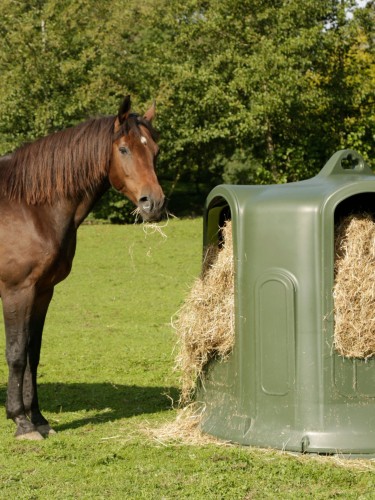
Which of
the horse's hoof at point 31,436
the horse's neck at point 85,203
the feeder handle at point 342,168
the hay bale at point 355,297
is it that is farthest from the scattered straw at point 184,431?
the feeder handle at point 342,168

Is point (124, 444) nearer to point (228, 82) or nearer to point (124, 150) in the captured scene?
point (124, 150)

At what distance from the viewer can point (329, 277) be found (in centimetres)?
531

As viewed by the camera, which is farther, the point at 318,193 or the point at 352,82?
the point at 352,82

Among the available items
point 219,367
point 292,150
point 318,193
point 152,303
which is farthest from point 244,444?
point 292,150

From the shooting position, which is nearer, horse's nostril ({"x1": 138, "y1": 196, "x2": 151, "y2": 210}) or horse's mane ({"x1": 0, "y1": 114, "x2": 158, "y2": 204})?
horse's nostril ({"x1": 138, "y1": 196, "x2": 151, "y2": 210})

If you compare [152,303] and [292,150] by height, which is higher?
[292,150]

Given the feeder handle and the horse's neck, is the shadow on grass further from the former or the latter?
the feeder handle

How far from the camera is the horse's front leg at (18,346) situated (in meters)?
5.98

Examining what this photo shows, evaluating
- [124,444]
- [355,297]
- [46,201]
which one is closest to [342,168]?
[355,297]

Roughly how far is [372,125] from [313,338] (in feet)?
65.4

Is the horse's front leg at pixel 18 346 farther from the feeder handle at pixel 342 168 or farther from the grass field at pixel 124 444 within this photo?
the feeder handle at pixel 342 168

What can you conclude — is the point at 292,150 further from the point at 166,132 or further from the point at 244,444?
the point at 244,444

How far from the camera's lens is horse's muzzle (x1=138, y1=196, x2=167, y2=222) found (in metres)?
5.69

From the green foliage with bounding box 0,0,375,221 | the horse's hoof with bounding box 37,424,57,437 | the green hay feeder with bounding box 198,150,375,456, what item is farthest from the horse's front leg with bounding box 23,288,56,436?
the green foliage with bounding box 0,0,375,221
